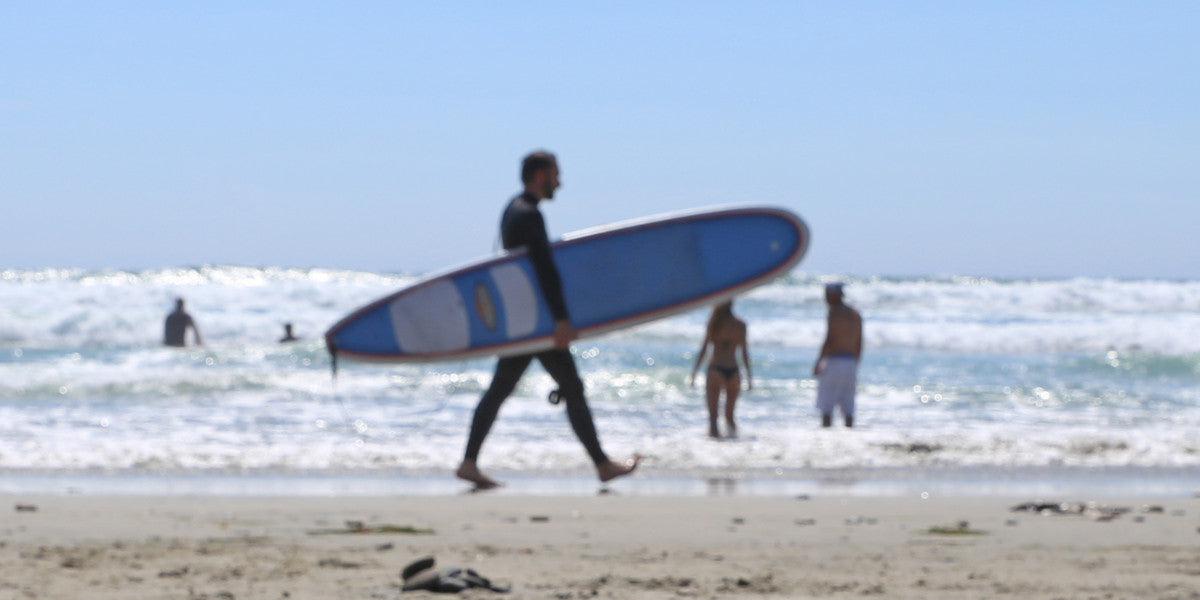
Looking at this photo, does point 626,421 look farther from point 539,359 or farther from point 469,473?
point 539,359

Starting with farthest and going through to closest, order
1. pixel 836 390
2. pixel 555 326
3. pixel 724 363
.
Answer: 1. pixel 724 363
2. pixel 836 390
3. pixel 555 326

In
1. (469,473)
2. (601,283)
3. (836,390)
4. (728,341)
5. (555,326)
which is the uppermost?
(601,283)

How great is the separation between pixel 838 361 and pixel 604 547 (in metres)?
7.28

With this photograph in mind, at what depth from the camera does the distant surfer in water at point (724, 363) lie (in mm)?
11792

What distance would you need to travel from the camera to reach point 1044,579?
445 cm

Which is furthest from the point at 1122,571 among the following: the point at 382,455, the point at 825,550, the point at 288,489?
the point at 382,455

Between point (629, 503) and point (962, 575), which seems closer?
point (962, 575)

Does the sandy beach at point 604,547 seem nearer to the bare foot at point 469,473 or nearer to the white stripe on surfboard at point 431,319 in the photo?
the bare foot at point 469,473

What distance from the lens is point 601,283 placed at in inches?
287

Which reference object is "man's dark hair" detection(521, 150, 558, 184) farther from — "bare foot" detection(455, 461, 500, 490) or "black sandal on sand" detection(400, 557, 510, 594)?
"black sandal on sand" detection(400, 557, 510, 594)

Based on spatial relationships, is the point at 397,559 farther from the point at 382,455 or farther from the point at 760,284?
the point at 382,455

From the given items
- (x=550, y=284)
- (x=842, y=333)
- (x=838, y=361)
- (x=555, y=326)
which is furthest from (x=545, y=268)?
(x=842, y=333)

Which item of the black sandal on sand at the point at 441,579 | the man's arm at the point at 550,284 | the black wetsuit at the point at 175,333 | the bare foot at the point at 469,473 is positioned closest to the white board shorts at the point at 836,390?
the bare foot at the point at 469,473

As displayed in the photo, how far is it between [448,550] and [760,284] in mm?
2809
